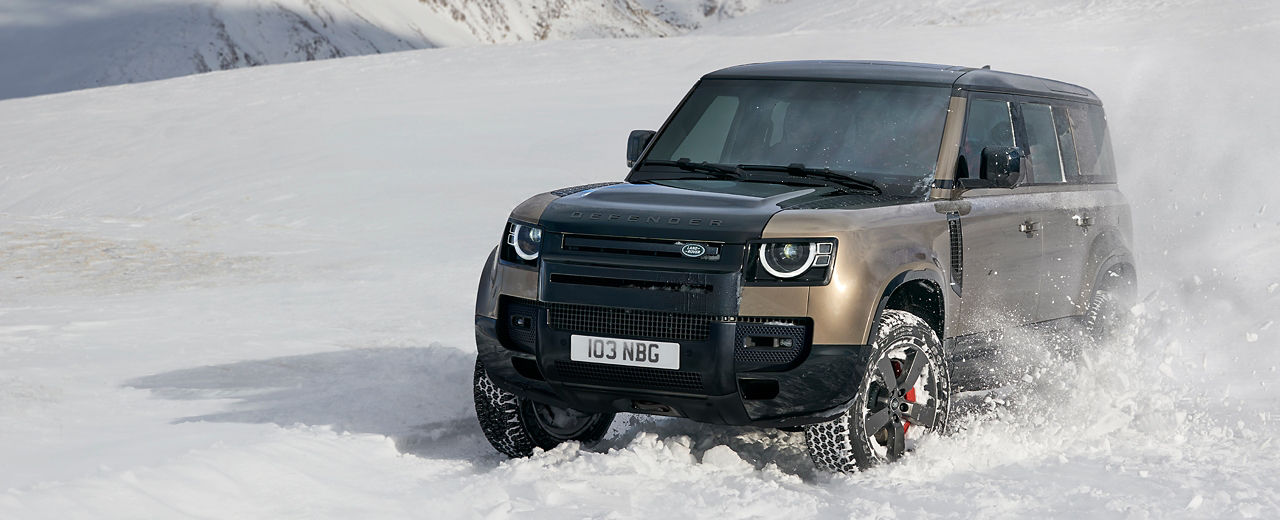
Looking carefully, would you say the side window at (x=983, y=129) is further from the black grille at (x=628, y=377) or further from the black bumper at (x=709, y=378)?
the black grille at (x=628, y=377)

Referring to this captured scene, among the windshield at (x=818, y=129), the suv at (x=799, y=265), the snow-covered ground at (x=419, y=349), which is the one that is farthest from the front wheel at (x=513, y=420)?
the windshield at (x=818, y=129)

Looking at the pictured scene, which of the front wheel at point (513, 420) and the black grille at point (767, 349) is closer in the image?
the black grille at point (767, 349)

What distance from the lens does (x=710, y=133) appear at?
7000mm

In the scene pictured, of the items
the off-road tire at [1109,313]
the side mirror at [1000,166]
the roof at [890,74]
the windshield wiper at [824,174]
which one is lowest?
the off-road tire at [1109,313]

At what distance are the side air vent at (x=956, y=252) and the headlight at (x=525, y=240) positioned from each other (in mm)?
1830

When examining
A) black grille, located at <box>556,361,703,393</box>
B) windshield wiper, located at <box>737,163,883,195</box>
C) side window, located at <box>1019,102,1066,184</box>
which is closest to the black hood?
windshield wiper, located at <box>737,163,883,195</box>

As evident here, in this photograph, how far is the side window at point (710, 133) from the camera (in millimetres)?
6887

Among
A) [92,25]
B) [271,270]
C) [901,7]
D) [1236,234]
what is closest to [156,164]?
[271,270]

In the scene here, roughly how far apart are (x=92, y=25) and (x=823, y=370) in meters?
166

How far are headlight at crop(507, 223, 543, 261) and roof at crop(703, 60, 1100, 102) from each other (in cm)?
166

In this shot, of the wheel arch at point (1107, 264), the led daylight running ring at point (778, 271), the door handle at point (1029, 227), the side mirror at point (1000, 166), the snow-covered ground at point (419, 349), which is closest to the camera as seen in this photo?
the led daylight running ring at point (778, 271)

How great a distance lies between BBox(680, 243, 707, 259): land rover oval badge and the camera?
5602 millimetres

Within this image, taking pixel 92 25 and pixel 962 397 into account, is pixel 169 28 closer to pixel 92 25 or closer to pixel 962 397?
pixel 92 25

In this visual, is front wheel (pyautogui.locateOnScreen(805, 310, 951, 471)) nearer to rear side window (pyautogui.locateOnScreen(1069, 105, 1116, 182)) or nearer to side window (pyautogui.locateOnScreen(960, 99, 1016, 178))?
side window (pyautogui.locateOnScreen(960, 99, 1016, 178))
